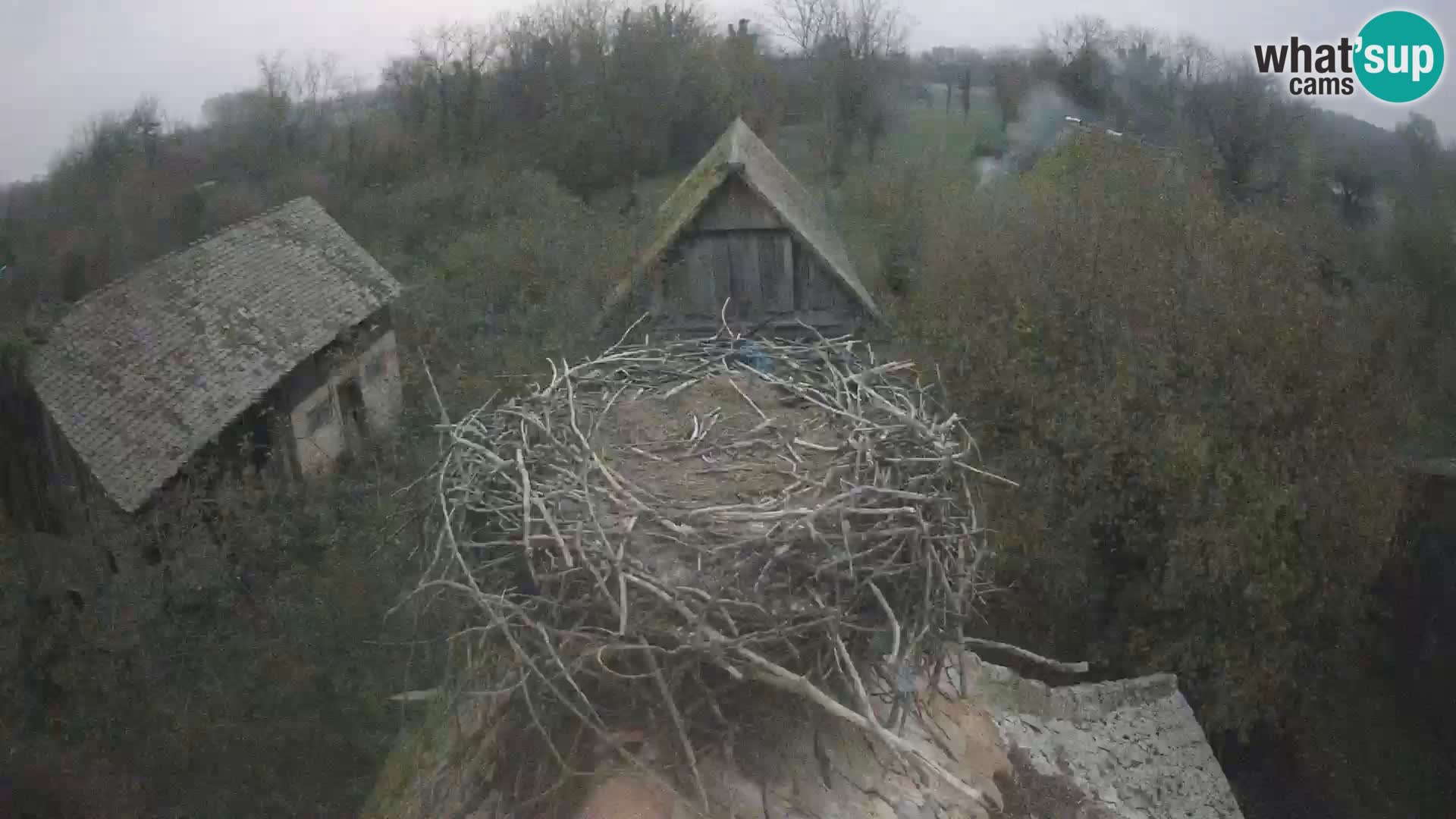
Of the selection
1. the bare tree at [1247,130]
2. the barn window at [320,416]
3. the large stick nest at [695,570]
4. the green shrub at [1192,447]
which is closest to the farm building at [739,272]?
the green shrub at [1192,447]

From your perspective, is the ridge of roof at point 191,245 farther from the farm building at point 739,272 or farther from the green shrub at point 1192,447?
the green shrub at point 1192,447

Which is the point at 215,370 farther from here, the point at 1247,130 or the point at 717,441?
the point at 1247,130

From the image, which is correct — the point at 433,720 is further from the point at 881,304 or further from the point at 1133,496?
the point at 881,304

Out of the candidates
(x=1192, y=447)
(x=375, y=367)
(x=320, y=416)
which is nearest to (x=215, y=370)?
(x=320, y=416)

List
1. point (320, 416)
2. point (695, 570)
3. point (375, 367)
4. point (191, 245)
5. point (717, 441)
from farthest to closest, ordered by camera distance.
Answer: point (375, 367), point (320, 416), point (191, 245), point (717, 441), point (695, 570)

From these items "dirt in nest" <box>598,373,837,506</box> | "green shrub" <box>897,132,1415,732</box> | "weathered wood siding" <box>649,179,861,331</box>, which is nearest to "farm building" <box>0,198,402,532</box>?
"weathered wood siding" <box>649,179,861,331</box>

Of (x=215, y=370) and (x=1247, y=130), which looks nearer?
(x=215, y=370)

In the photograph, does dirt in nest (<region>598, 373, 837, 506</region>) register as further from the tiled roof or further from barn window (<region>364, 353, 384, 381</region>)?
barn window (<region>364, 353, 384, 381</region>)
